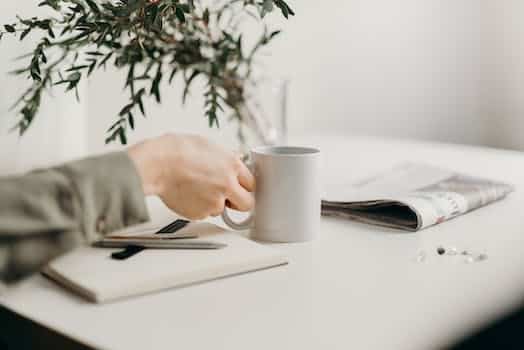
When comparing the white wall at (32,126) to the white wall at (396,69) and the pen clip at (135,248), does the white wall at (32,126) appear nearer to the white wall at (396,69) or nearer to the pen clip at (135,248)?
the pen clip at (135,248)

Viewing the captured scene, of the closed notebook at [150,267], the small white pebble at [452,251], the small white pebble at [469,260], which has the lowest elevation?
the small white pebble at [469,260]

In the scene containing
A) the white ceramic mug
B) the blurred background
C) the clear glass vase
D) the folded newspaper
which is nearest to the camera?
the white ceramic mug

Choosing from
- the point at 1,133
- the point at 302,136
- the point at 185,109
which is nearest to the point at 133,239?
the point at 1,133

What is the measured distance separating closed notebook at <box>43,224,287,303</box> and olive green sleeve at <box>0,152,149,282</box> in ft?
0.17

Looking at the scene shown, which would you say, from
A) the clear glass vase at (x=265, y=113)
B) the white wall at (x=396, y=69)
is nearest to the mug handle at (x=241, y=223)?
the clear glass vase at (x=265, y=113)

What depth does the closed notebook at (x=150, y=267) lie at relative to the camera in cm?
73

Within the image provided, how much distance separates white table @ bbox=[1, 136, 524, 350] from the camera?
65 cm

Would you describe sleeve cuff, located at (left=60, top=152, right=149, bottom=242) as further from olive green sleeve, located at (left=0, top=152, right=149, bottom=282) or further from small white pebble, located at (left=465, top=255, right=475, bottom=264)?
small white pebble, located at (left=465, top=255, right=475, bottom=264)

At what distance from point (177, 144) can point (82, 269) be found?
0.18m

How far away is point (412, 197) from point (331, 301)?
38 cm

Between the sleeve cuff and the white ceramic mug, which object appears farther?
the white ceramic mug

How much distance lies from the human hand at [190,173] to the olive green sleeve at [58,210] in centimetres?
6

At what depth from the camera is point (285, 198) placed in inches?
36.1

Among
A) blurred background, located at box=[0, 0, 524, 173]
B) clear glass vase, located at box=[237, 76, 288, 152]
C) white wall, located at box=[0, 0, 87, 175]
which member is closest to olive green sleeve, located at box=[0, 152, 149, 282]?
white wall, located at box=[0, 0, 87, 175]
